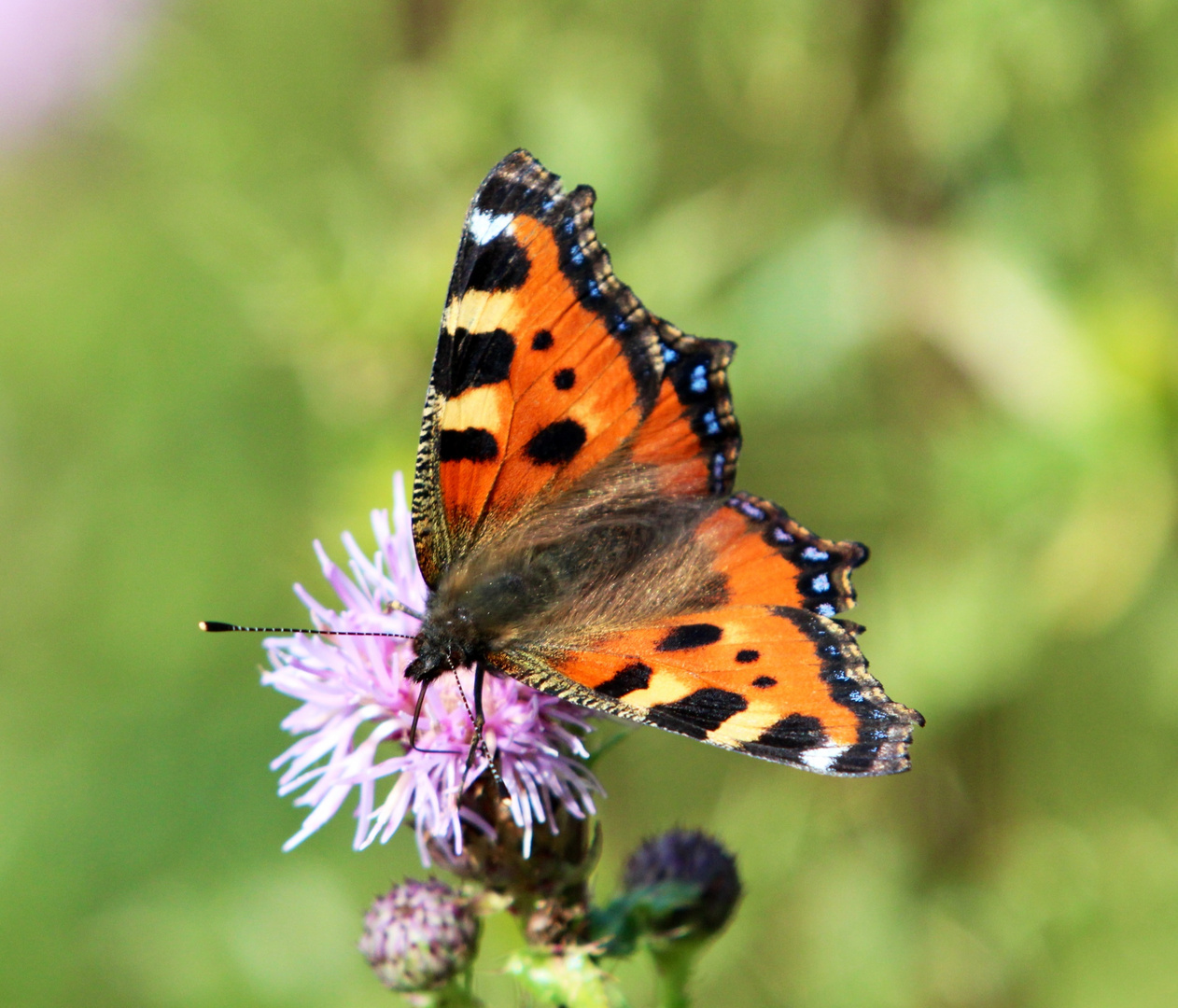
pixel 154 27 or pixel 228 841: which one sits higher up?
pixel 154 27

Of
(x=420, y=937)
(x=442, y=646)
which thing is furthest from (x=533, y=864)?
(x=442, y=646)

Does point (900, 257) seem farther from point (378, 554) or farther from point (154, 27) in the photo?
point (154, 27)

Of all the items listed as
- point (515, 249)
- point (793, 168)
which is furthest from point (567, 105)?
point (515, 249)

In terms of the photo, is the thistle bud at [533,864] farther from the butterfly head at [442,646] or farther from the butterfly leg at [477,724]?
the butterfly head at [442,646]

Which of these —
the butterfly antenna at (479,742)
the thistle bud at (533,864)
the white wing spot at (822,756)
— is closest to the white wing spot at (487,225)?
the butterfly antenna at (479,742)

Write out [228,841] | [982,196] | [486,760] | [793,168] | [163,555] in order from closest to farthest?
[486,760]
[982,196]
[793,168]
[228,841]
[163,555]

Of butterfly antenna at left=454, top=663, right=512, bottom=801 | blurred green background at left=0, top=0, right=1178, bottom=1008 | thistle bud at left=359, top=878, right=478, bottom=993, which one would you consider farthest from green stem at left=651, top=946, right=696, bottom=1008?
blurred green background at left=0, top=0, right=1178, bottom=1008
